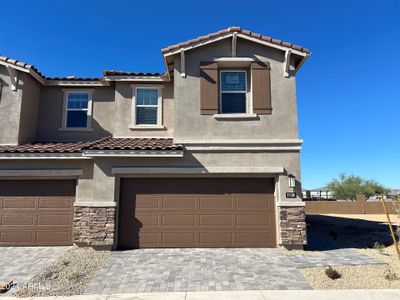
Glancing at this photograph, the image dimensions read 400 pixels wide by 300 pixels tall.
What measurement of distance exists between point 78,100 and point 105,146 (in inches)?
163

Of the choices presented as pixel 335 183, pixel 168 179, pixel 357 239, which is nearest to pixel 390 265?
pixel 357 239

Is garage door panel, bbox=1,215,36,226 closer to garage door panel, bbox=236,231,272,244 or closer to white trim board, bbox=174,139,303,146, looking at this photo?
white trim board, bbox=174,139,303,146

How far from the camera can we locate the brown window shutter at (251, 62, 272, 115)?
1118 centimetres

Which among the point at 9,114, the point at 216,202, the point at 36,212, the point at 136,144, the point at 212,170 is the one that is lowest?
the point at 36,212

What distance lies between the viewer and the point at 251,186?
11.0 meters

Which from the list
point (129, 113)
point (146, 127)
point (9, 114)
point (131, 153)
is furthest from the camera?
point (129, 113)

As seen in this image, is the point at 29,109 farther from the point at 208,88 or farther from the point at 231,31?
the point at 231,31

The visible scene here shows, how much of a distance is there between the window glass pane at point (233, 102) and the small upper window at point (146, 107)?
10.1 feet

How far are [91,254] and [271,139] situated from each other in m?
7.27

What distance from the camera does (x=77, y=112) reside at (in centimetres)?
1333

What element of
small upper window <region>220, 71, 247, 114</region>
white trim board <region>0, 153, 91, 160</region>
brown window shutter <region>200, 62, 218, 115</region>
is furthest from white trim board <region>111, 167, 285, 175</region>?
white trim board <region>0, 153, 91, 160</region>

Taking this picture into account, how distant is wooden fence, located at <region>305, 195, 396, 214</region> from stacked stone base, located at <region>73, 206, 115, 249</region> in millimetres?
24337

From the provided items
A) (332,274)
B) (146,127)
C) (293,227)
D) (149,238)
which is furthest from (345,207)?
(149,238)

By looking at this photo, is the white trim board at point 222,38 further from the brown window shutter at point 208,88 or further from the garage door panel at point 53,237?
the garage door panel at point 53,237
